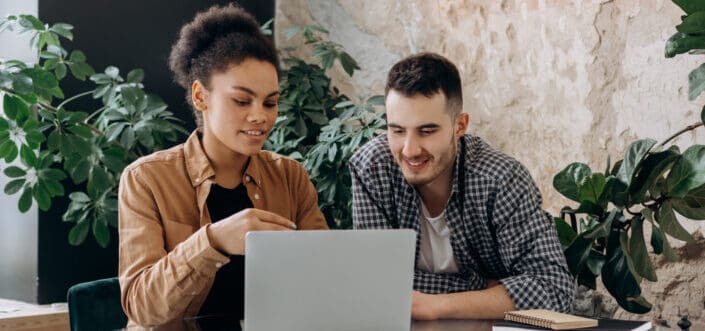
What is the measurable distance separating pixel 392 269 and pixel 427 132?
2.60 feet

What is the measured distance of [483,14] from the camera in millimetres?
3371

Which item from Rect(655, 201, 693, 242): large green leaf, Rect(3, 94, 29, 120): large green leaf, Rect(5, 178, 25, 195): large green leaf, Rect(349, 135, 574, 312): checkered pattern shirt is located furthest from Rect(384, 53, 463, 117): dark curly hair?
Rect(5, 178, 25, 195): large green leaf

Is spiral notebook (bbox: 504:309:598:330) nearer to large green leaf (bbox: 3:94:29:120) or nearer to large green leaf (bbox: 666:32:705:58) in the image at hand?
large green leaf (bbox: 666:32:705:58)

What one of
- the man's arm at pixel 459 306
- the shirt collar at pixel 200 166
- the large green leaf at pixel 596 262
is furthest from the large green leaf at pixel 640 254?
the shirt collar at pixel 200 166

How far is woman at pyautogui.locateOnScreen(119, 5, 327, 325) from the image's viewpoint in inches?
78.4

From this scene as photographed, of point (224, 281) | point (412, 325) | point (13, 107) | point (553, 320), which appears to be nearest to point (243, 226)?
point (412, 325)

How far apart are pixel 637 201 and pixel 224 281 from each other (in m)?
1.13

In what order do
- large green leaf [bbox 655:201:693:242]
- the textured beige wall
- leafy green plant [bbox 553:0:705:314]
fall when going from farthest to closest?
the textured beige wall < large green leaf [bbox 655:201:693:242] < leafy green plant [bbox 553:0:705:314]

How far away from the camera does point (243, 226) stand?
5.82ft

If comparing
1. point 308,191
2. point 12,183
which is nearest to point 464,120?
point 308,191

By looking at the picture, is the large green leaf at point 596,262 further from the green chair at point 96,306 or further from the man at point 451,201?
the green chair at point 96,306

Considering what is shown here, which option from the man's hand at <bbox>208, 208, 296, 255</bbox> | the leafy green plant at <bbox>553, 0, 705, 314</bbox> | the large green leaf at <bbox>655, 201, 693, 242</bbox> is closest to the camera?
the man's hand at <bbox>208, 208, 296, 255</bbox>

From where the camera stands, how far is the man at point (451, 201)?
2277 millimetres

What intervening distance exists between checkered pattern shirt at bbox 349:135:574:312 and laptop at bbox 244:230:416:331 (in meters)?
0.65
